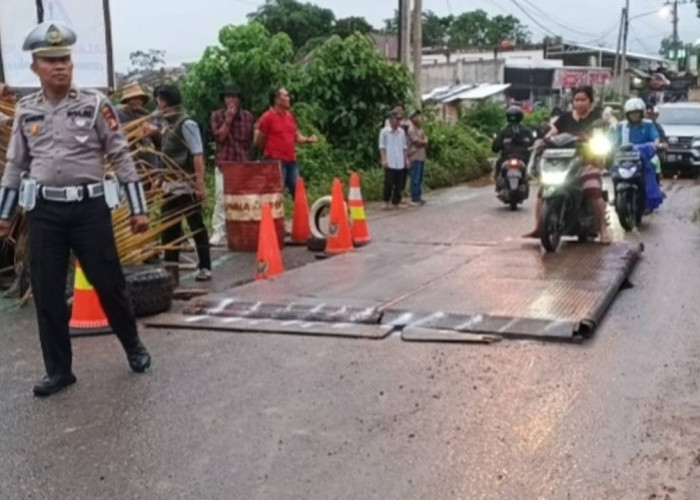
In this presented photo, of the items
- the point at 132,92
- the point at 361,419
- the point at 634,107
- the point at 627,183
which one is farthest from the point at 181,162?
the point at 634,107

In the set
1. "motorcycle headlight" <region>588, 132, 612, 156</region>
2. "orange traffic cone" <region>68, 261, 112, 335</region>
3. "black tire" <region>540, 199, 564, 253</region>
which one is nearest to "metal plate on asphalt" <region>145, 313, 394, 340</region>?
"orange traffic cone" <region>68, 261, 112, 335</region>

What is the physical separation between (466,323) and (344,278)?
2025 mm

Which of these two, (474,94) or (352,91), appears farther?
(474,94)

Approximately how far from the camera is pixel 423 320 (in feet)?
20.9

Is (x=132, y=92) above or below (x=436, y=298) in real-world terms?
above

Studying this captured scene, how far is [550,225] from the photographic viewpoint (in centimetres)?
898

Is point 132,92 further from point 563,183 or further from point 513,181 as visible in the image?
point 513,181

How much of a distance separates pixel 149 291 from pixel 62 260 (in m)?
1.72

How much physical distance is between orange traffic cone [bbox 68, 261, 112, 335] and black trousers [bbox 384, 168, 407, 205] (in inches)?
379

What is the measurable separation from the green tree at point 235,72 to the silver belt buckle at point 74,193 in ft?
43.5

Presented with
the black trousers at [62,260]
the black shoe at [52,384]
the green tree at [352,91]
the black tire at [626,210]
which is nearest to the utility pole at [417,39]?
the green tree at [352,91]

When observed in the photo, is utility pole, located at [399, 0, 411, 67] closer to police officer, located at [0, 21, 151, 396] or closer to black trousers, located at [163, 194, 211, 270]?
black trousers, located at [163, 194, 211, 270]

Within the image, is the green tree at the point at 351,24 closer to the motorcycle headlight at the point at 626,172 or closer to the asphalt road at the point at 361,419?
the motorcycle headlight at the point at 626,172

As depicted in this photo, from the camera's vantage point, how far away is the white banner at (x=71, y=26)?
10727mm
